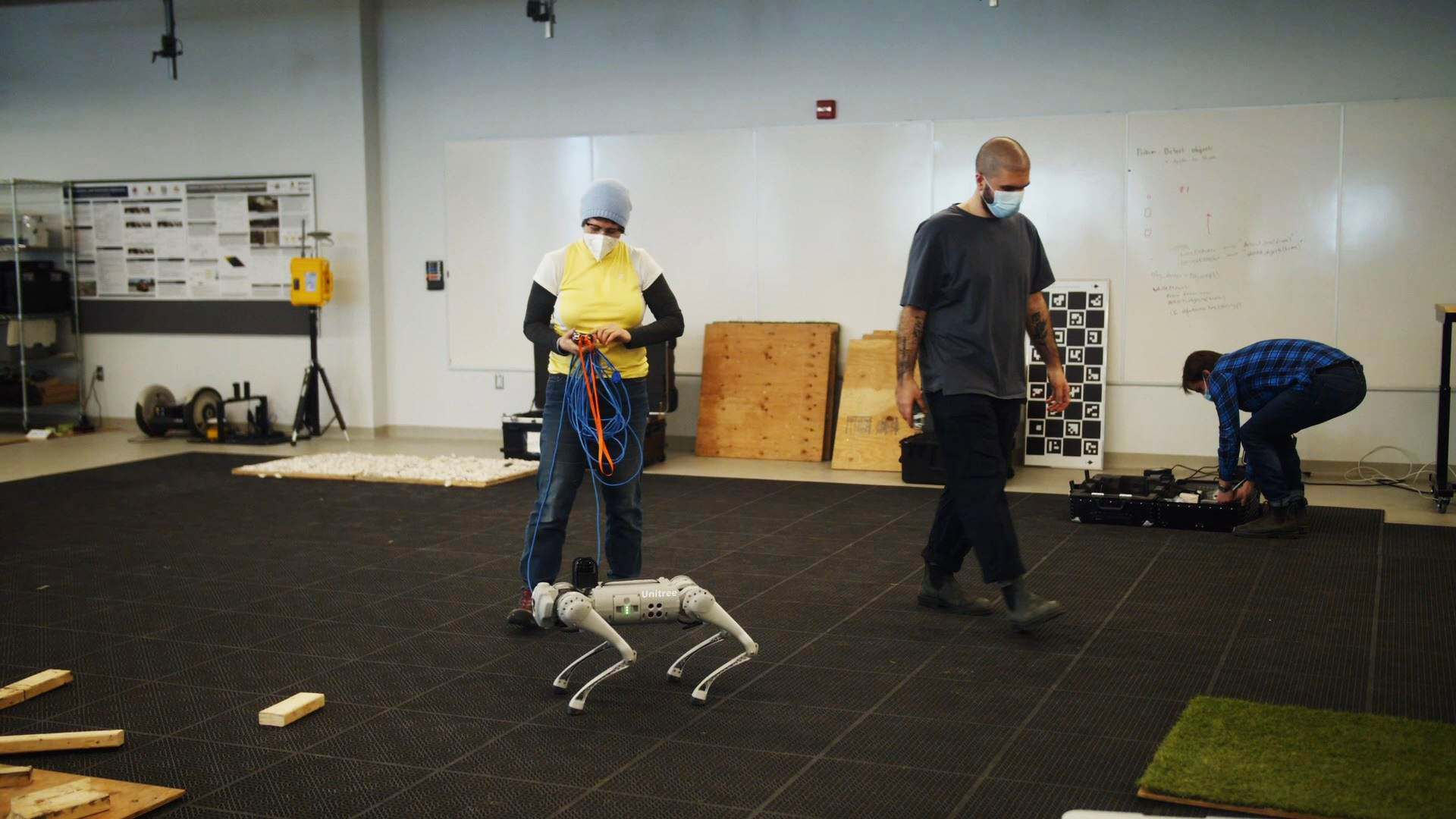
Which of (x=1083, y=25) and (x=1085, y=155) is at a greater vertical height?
(x=1083, y=25)

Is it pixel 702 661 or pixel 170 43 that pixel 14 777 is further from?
pixel 170 43

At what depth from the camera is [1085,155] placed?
7652 millimetres

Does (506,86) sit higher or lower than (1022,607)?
higher

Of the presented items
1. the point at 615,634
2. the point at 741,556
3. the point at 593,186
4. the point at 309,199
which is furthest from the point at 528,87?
the point at 615,634

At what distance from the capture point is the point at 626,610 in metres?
3.35

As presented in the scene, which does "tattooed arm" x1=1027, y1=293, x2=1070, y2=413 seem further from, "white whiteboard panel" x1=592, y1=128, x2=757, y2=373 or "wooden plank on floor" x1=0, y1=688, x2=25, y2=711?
"white whiteboard panel" x1=592, y1=128, x2=757, y2=373

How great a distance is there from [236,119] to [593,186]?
6991 millimetres

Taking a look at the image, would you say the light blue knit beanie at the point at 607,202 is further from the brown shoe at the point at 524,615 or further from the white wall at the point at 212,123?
the white wall at the point at 212,123

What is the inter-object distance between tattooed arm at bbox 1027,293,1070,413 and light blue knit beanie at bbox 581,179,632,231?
1332 millimetres

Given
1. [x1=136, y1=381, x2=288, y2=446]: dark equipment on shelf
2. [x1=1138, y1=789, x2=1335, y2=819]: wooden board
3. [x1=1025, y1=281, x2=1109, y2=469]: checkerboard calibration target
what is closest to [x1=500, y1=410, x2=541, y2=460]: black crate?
[x1=136, y1=381, x2=288, y2=446]: dark equipment on shelf

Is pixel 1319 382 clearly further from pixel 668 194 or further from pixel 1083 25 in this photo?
pixel 668 194

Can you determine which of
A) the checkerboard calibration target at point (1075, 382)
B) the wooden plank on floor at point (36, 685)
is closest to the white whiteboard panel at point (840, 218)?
the checkerboard calibration target at point (1075, 382)

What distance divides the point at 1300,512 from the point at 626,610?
355cm

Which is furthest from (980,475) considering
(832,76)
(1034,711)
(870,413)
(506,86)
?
(506,86)
